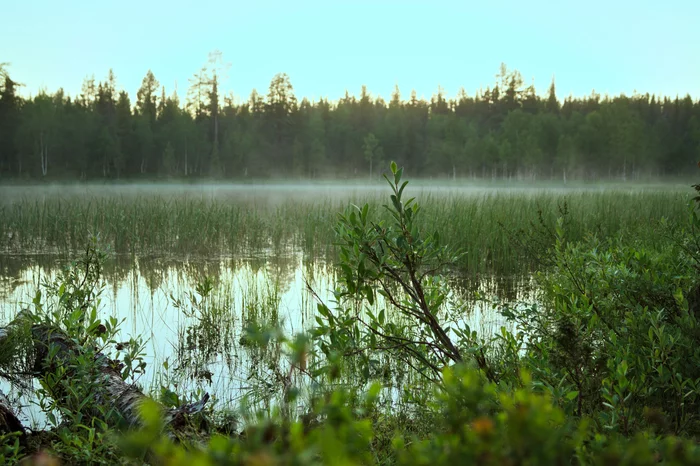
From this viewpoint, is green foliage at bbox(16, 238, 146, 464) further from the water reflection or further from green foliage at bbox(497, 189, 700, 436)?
green foliage at bbox(497, 189, 700, 436)

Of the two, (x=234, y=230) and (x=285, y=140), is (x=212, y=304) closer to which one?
(x=234, y=230)

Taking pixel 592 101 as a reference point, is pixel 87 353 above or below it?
below

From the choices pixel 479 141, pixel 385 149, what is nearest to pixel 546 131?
pixel 479 141

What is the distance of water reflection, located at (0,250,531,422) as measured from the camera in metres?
4.03

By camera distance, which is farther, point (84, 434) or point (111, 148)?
point (111, 148)

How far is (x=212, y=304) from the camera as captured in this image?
5.29 metres

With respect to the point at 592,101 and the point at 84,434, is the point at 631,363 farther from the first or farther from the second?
the point at 592,101

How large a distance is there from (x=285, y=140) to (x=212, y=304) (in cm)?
6773

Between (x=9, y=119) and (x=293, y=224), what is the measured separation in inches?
2129

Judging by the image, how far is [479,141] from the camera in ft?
209

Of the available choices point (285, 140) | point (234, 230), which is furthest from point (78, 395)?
point (285, 140)

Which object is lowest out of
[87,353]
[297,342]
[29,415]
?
[29,415]

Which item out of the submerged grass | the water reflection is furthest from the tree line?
the water reflection

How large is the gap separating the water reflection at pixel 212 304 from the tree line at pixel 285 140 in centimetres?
4706
